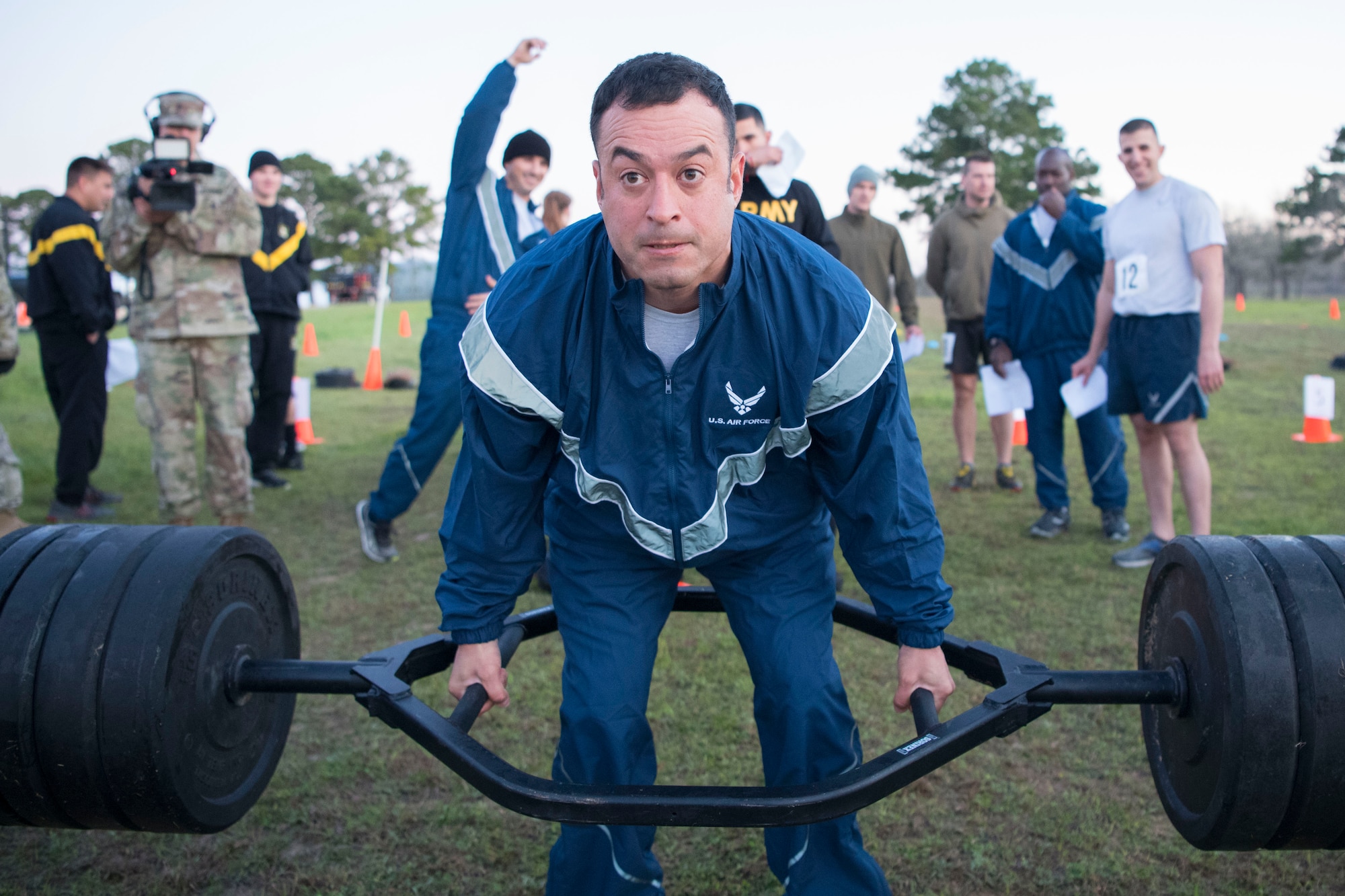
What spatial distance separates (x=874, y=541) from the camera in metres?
2.24

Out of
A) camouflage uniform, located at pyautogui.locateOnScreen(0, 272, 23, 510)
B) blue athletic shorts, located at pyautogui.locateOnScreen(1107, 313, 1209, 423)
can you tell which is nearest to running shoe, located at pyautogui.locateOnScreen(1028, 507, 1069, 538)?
blue athletic shorts, located at pyautogui.locateOnScreen(1107, 313, 1209, 423)

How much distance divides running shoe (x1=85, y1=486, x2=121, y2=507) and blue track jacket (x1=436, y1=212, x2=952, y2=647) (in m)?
5.55

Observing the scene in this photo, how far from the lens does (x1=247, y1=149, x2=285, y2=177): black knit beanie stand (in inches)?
314

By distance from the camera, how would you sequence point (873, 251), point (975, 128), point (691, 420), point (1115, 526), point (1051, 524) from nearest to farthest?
point (691, 420)
point (1115, 526)
point (1051, 524)
point (873, 251)
point (975, 128)

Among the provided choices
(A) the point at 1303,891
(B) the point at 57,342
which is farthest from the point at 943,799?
(B) the point at 57,342

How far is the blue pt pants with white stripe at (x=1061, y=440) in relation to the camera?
589 cm

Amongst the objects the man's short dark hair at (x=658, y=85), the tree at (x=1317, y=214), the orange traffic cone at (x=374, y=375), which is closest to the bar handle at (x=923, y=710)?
the man's short dark hair at (x=658, y=85)

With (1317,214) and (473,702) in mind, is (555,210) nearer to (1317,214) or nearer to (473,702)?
(473,702)

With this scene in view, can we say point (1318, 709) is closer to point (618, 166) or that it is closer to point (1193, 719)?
point (1193, 719)

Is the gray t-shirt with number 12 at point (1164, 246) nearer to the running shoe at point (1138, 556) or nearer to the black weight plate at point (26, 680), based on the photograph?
the running shoe at point (1138, 556)

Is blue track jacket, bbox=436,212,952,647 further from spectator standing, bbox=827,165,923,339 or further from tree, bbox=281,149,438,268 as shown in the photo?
tree, bbox=281,149,438,268

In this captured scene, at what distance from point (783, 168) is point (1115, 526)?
Result: 2.98 m

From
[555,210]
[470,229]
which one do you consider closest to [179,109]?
[470,229]

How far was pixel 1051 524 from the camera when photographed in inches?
238
